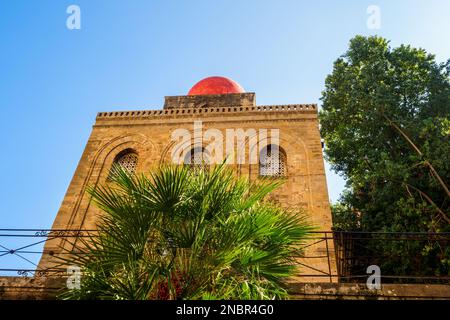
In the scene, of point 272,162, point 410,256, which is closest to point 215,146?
point 272,162

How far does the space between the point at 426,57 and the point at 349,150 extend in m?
4.67

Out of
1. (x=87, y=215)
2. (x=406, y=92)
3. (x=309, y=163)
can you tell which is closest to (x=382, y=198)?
(x=309, y=163)

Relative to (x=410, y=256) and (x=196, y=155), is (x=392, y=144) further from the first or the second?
(x=196, y=155)

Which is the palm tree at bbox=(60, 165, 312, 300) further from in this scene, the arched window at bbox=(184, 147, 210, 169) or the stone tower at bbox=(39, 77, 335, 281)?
the arched window at bbox=(184, 147, 210, 169)

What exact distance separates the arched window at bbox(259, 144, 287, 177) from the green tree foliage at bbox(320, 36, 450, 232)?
2.46 metres

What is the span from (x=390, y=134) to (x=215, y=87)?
24.9 feet

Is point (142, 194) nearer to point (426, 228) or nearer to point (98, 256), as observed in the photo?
point (98, 256)

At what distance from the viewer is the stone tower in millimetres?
10648

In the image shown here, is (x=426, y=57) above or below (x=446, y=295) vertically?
above

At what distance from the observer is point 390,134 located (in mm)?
12500

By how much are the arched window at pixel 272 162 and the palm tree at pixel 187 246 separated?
680cm

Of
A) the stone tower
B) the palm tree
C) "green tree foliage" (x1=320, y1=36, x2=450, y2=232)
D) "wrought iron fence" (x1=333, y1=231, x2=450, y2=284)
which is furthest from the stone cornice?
the palm tree

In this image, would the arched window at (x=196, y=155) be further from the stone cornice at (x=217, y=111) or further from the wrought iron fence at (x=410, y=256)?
the wrought iron fence at (x=410, y=256)

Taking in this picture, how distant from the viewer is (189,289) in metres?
3.63
